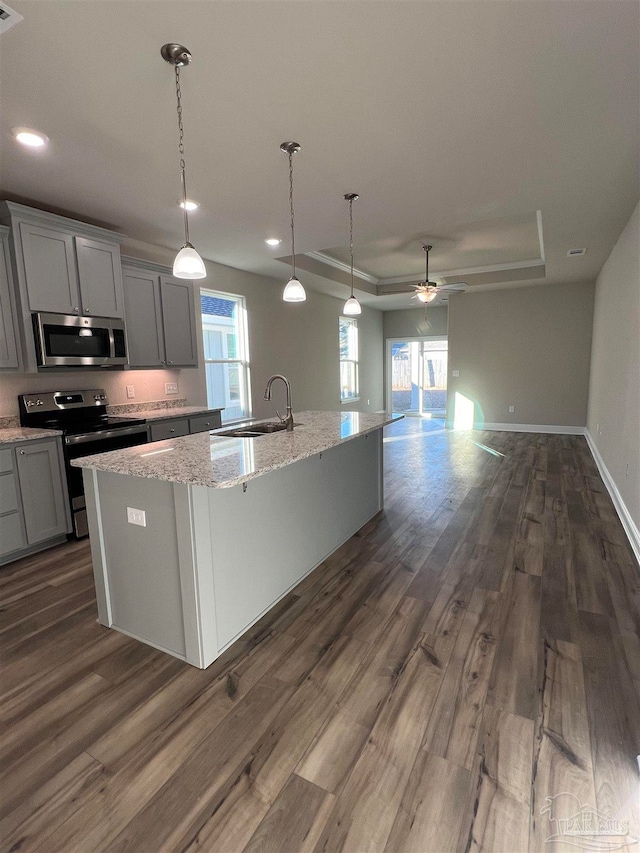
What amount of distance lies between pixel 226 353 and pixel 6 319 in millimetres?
2694

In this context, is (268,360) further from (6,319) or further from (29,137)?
(29,137)

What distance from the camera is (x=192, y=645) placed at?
6.19ft

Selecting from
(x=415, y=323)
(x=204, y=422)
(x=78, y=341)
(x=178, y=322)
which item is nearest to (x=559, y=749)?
(x=204, y=422)

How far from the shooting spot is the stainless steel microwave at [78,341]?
10.5 ft

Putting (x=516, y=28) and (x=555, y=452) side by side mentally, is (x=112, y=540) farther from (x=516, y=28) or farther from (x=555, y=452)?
(x=555, y=452)

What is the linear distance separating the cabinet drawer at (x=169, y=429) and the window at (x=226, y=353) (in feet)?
3.92

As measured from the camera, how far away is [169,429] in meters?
3.97

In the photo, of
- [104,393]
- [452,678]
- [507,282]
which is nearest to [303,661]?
[452,678]

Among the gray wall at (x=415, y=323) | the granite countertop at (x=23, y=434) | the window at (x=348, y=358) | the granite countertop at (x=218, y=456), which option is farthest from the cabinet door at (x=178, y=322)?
the gray wall at (x=415, y=323)

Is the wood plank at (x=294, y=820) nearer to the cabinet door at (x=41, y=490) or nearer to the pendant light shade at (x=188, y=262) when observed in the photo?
the pendant light shade at (x=188, y=262)

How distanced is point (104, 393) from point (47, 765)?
3.13 m

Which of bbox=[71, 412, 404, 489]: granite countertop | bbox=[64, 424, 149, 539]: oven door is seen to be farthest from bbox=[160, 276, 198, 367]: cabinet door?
Result: bbox=[71, 412, 404, 489]: granite countertop

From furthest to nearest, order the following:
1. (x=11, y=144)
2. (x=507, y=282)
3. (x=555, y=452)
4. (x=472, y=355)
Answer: (x=472, y=355), (x=507, y=282), (x=555, y=452), (x=11, y=144)

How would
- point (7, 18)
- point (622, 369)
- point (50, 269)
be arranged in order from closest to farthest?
1. point (7, 18)
2. point (50, 269)
3. point (622, 369)
